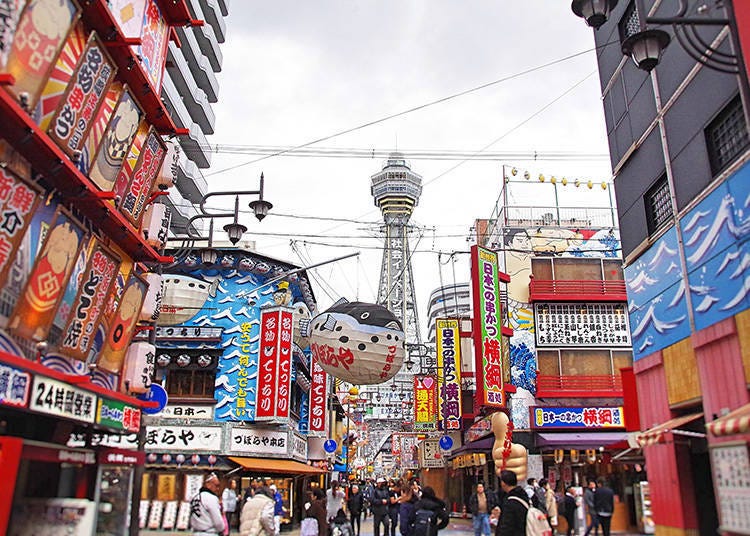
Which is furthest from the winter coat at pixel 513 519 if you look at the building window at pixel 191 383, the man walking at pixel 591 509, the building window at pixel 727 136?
the building window at pixel 191 383

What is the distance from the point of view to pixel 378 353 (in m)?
15.3

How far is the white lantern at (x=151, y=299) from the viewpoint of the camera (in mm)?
13336

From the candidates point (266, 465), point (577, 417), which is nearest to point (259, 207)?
point (266, 465)

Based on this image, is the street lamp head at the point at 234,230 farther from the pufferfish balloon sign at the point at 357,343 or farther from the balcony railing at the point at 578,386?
the balcony railing at the point at 578,386

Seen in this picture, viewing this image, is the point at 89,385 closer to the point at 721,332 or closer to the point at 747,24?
the point at 721,332

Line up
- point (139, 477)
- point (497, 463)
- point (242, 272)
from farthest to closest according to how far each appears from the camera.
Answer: point (242, 272) → point (497, 463) → point (139, 477)

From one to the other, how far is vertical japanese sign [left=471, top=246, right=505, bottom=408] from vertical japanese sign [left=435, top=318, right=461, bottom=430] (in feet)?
32.2

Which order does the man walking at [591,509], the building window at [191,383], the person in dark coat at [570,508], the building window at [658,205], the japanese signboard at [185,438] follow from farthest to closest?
the building window at [191,383], the japanese signboard at [185,438], the person in dark coat at [570,508], the man walking at [591,509], the building window at [658,205]

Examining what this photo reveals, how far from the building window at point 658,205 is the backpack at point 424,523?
283 inches

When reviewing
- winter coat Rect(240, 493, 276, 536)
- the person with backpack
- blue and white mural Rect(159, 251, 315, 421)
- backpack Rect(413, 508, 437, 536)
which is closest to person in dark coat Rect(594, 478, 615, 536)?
the person with backpack

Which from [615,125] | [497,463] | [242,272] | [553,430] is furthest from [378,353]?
[553,430]

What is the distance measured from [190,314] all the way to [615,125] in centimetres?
1512

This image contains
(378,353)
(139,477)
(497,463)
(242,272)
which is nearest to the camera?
(139,477)

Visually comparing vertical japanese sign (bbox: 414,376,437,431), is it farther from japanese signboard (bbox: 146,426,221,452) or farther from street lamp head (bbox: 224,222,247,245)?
street lamp head (bbox: 224,222,247,245)
